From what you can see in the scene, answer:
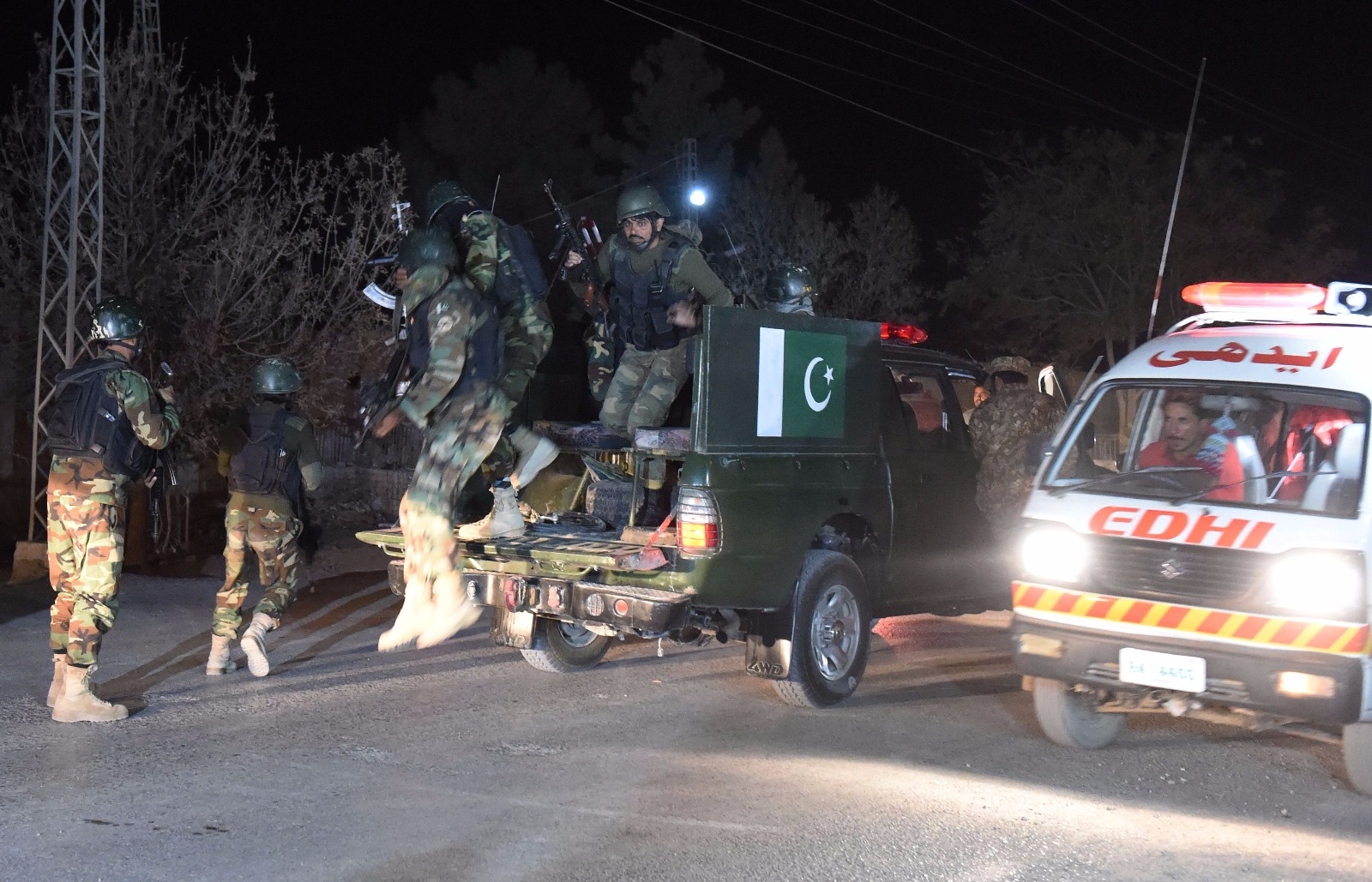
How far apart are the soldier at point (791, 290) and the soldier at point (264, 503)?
300 cm

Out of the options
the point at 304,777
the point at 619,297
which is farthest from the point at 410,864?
the point at 619,297

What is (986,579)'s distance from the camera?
8.75m

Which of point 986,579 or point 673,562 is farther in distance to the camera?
point 986,579

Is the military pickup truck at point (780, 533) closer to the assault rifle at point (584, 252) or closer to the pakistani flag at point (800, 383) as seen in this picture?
the pakistani flag at point (800, 383)

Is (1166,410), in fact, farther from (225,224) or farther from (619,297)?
(225,224)

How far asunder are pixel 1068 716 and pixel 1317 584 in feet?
4.91

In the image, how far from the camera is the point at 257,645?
799 centimetres

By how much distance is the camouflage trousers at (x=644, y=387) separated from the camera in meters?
7.79

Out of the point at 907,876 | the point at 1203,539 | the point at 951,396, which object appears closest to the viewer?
the point at 907,876

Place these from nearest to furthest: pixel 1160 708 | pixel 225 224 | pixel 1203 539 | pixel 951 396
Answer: pixel 1203 539 < pixel 1160 708 < pixel 951 396 < pixel 225 224

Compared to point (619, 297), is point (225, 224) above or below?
above

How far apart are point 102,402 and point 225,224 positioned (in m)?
9.52

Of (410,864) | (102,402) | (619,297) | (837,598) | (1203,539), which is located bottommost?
(410,864)

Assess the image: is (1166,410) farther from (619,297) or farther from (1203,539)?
(619,297)
